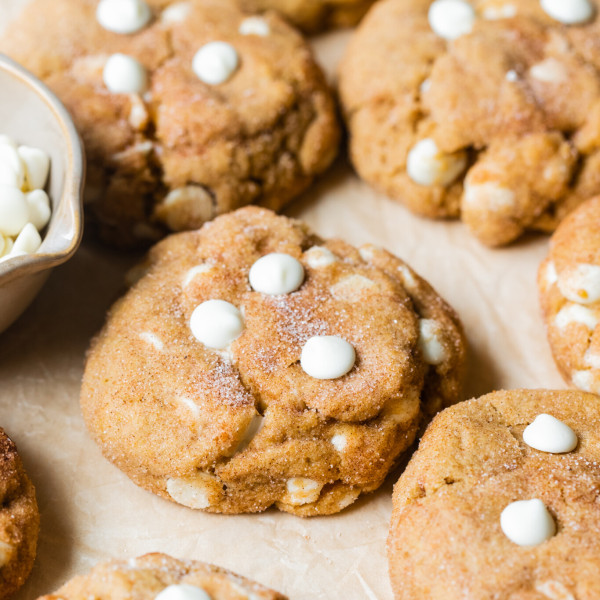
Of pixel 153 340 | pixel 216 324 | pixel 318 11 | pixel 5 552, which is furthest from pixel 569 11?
pixel 5 552

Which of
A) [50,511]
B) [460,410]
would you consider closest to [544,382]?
[460,410]

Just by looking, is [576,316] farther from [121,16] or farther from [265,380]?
[121,16]

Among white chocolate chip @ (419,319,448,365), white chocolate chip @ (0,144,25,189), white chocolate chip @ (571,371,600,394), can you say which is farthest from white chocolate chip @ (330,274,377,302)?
white chocolate chip @ (0,144,25,189)

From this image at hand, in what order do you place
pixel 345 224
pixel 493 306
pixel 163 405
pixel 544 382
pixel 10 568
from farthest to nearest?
1. pixel 345 224
2. pixel 493 306
3. pixel 544 382
4. pixel 163 405
5. pixel 10 568

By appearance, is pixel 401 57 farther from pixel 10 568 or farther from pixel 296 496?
pixel 10 568

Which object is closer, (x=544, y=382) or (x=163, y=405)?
(x=163, y=405)

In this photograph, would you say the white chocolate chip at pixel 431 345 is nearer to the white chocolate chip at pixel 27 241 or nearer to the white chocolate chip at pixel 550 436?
the white chocolate chip at pixel 550 436
